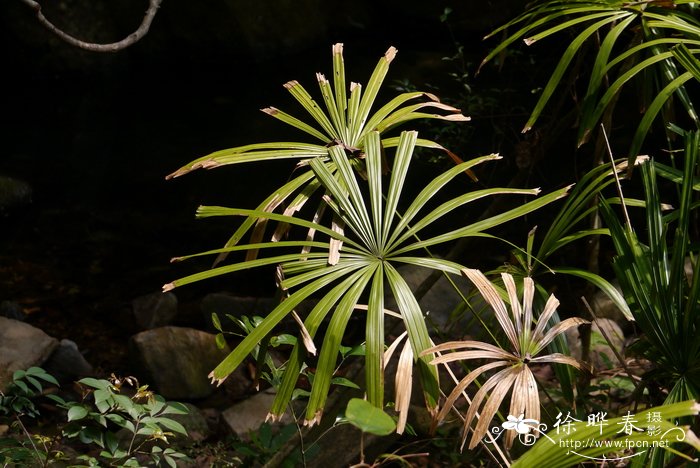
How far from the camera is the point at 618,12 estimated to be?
1722mm

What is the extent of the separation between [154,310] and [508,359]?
299 centimetres

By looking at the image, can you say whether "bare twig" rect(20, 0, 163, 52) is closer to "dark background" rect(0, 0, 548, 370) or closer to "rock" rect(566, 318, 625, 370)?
"dark background" rect(0, 0, 548, 370)

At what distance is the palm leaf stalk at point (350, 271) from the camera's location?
3.98ft

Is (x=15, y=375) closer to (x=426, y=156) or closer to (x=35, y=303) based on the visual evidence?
(x=35, y=303)

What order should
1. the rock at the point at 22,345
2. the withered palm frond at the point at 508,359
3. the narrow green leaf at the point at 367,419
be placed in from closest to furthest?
the narrow green leaf at the point at 367,419 → the withered palm frond at the point at 508,359 → the rock at the point at 22,345

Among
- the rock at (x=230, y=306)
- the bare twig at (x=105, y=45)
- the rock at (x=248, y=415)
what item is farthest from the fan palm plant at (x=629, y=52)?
the rock at (x=230, y=306)

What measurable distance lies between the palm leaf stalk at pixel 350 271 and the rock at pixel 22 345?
2.30 metres

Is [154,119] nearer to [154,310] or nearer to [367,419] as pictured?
[154,310]

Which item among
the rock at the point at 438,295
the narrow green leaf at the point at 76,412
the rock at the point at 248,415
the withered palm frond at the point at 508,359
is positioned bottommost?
the rock at the point at 248,415

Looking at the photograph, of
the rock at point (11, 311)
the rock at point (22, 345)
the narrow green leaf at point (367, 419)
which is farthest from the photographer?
the rock at point (11, 311)

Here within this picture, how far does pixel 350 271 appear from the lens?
1.34m

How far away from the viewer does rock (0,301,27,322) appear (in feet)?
12.8

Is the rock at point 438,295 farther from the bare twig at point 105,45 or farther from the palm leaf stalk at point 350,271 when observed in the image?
the bare twig at point 105,45

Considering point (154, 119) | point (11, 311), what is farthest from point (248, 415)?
point (154, 119)
